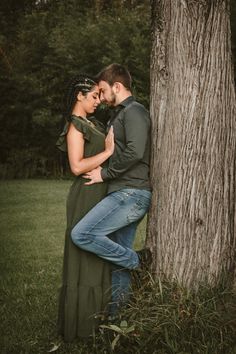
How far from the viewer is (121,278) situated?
446 centimetres

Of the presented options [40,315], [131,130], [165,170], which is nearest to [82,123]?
[131,130]

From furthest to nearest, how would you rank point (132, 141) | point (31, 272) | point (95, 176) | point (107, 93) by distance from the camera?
point (31, 272) < point (107, 93) < point (95, 176) < point (132, 141)

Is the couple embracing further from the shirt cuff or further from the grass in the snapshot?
the grass

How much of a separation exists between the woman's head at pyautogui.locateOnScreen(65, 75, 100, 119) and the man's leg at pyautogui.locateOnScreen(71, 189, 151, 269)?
2.63 feet

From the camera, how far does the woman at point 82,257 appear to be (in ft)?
14.3

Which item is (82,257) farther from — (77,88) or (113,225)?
(77,88)

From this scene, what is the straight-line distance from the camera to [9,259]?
7.96 m

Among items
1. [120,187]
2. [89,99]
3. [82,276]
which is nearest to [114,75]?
[89,99]

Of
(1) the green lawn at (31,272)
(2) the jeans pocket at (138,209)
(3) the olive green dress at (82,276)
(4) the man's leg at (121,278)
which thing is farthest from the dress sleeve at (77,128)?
(1) the green lawn at (31,272)

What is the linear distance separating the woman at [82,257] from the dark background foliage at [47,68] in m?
17.8

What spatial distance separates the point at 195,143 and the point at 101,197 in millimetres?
898

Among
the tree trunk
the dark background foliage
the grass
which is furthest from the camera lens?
the dark background foliage

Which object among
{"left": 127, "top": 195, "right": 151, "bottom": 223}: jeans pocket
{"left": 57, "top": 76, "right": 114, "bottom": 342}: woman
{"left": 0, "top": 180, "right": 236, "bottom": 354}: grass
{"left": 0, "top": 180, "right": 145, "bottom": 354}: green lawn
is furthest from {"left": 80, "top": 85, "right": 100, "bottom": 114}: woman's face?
{"left": 0, "top": 180, "right": 145, "bottom": 354}: green lawn

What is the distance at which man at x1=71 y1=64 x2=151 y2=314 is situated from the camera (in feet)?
13.8
